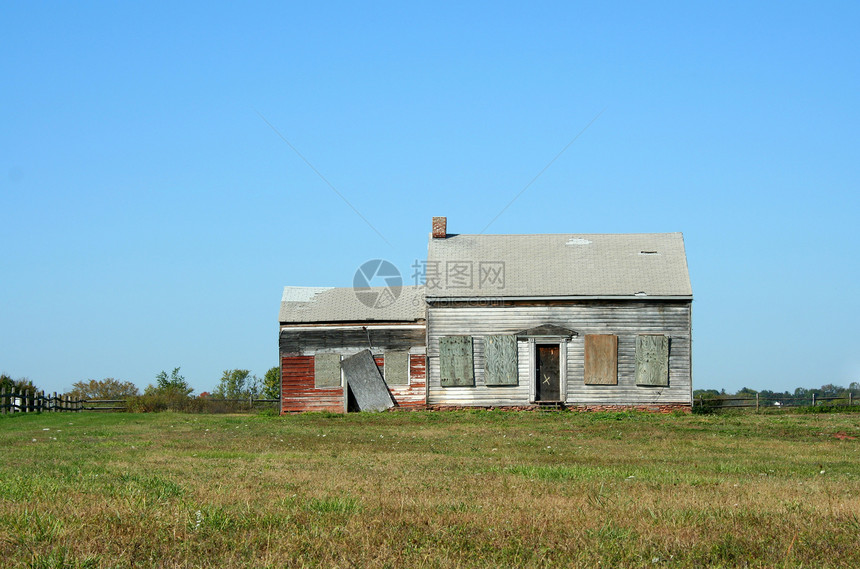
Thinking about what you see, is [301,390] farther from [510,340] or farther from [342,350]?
[510,340]

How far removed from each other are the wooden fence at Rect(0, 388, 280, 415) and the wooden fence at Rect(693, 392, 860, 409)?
1920cm

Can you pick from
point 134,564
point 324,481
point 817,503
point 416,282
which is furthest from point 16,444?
point 416,282

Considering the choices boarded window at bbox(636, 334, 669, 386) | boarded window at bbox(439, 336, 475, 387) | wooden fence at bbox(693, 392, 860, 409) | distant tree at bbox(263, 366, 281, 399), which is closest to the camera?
boarded window at bbox(636, 334, 669, 386)

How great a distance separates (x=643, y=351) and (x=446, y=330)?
23.2ft

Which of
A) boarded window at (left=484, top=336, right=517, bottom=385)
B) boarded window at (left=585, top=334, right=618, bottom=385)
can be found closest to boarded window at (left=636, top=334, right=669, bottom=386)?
boarded window at (left=585, top=334, right=618, bottom=385)

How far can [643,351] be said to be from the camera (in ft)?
103

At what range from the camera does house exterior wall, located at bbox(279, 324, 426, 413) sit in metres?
32.8

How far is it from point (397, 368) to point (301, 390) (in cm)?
385

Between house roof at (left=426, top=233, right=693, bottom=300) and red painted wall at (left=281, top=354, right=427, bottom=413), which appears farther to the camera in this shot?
red painted wall at (left=281, top=354, right=427, bottom=413)

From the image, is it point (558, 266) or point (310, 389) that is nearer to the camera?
point (310, 389)

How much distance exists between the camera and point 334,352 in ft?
109

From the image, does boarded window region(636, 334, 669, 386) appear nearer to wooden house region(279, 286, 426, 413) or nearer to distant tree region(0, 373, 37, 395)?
wooden house region(279, 286, 426, 413)

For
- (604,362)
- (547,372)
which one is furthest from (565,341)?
(604,362)

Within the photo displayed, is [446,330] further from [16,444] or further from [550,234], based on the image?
[16,444]
